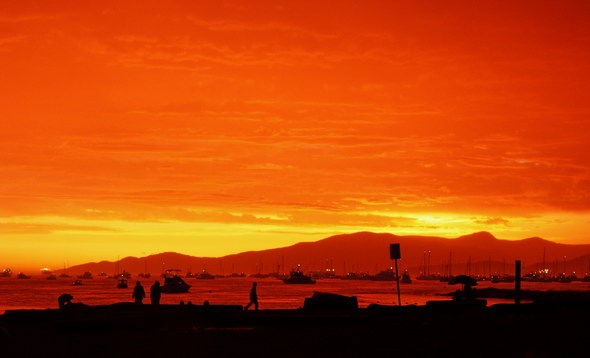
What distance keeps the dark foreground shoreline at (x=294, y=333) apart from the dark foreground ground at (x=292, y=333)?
29 mm

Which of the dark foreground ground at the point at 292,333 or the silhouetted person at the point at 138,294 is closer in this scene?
the dark foreground ground at the point at 292,333

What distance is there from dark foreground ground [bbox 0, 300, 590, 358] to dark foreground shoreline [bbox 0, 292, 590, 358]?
29 millimetres

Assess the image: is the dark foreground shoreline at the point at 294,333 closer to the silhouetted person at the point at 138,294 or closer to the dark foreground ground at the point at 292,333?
the dark foreground ground at the point at 292,333

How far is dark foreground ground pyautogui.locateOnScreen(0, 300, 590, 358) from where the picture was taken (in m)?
21.0

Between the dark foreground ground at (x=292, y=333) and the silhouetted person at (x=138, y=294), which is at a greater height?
the silhouetted person at (x=138, y=294)

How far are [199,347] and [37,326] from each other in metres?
8.22

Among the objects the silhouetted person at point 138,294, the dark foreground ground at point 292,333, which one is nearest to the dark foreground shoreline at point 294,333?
the dark foreground ground at point 292,333

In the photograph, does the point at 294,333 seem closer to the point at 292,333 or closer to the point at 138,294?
the point at 292,333

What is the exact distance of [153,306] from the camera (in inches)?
1385

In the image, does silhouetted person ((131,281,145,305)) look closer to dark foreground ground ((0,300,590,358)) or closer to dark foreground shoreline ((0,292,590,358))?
dark foreground shoreline ((0,292,590,358))

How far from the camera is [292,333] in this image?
83.5 ft

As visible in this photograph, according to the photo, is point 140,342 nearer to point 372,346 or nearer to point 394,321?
point 372,346

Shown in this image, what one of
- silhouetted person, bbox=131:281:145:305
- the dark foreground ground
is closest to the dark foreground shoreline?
the dark foreground ground

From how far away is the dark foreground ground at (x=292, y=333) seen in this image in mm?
20953
